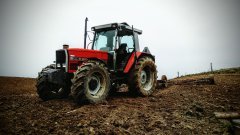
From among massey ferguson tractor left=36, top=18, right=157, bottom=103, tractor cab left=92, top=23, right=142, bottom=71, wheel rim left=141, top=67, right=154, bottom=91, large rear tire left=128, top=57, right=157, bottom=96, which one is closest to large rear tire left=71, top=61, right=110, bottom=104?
massey ferguson tractor left=36, top=18, right=157, bottom=103

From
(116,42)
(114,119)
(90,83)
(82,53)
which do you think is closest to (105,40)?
(116,42)

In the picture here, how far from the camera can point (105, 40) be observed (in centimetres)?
824

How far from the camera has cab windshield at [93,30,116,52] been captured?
26.3 feet

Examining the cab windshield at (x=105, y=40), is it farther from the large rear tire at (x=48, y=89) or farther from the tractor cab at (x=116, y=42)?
the large rear tire at (x=48, y=89)

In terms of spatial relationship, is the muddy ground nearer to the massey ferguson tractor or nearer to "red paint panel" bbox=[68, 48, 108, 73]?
the massey ferguson tractor

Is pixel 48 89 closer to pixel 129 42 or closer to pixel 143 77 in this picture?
pixel 129 42

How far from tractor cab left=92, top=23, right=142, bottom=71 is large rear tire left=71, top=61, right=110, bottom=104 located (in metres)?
1.27

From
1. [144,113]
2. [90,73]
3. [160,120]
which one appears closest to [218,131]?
[160,120]

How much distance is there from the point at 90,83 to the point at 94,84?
6.0 inches

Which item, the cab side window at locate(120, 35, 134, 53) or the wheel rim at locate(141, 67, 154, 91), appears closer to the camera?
the cab side window at locate(120, 35, 134, 53)

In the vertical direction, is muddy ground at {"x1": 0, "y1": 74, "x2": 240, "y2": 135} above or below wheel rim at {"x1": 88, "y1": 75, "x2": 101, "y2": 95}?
below

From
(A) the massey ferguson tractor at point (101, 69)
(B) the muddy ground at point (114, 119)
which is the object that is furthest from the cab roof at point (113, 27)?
(B) the muddy ground at point (114, 119)

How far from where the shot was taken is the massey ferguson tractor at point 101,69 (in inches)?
240

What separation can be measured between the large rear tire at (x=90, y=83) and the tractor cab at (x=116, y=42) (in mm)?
1274
